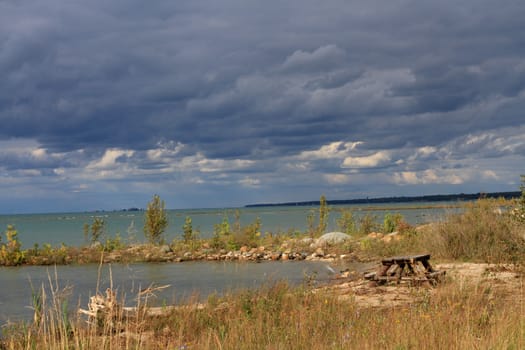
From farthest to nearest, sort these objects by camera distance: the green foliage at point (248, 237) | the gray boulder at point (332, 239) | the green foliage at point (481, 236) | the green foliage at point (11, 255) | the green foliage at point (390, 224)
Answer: the green foliage at point (390, 224) → the green foliage at point (248, 237) → the gray boulder at point (332, 239) → the green foliage at point (11, 255) → the green foliage at point (481, 236)

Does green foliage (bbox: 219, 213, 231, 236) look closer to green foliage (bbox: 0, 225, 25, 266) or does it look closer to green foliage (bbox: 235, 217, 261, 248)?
green foliage (bbox: 235, 217, 261, 248)

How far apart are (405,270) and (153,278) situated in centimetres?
808

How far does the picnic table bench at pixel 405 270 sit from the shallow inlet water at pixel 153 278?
62.5 inches

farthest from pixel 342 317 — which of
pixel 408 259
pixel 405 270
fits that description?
pixel 405 270

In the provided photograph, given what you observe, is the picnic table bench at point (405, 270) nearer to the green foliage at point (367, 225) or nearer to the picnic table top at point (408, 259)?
the picnic table top at point (408, 259)

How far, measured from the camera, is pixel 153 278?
1722 cm

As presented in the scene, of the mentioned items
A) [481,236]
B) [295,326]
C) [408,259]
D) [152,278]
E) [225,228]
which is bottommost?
[152,278]

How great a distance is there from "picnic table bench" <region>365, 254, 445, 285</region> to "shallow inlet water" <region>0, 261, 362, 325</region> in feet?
5.21

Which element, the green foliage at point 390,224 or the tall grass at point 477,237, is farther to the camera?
the green foliage at point 390,224

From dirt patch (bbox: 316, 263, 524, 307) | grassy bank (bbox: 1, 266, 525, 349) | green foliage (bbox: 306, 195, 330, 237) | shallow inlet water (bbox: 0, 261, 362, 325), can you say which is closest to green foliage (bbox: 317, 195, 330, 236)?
green foliage (bbox: 306, 195, 330, 237)

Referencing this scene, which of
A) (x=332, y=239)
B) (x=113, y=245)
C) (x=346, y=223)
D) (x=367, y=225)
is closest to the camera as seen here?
(x=332, y=239)

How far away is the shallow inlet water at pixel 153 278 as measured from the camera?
13.1m

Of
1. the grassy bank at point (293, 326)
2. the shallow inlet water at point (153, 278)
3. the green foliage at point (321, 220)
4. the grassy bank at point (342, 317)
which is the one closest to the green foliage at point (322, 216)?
the green foliage at point (321, 220)

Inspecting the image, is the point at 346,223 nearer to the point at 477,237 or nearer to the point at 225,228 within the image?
the point at 225,228
